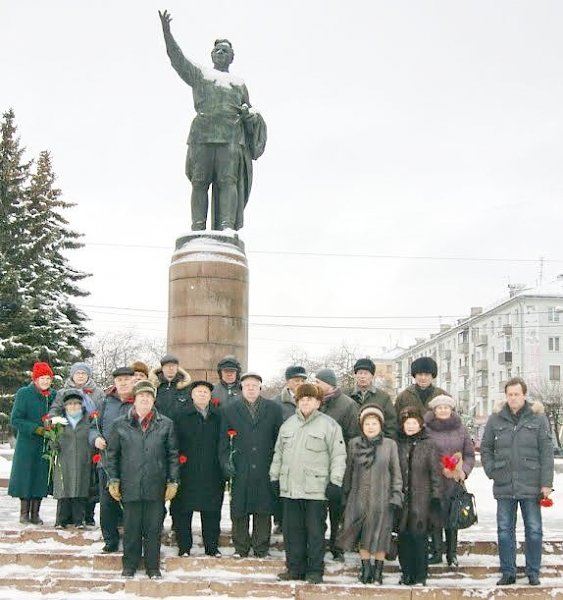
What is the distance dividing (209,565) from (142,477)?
3.18 feet

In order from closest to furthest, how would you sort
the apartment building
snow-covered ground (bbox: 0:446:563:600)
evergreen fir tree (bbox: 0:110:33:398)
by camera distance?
snow-covered ground (bbox: 0:446:563:600) → evergreen fir tree (bbox: 0:110:33:398) → the apartment building

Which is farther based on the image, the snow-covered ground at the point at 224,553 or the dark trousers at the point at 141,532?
the dark trousers at the point at 141,532

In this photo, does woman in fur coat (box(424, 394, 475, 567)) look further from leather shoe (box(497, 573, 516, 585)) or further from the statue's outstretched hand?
the statue's outstretched hand

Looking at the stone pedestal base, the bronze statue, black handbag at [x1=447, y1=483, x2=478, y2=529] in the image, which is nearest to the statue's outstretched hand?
the bronze statue

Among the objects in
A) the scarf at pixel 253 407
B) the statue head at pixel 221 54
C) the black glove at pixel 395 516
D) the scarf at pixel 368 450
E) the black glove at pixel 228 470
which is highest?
the statue head at pixel 221 54

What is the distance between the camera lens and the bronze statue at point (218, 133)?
40.2 ft

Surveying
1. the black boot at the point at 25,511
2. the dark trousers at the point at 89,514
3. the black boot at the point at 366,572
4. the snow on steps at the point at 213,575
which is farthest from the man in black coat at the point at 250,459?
the black boot at the point at 25,511

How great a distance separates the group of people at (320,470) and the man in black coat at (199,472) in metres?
0.01

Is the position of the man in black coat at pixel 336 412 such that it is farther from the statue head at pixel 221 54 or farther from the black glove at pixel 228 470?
the statue head at pixel 221 54

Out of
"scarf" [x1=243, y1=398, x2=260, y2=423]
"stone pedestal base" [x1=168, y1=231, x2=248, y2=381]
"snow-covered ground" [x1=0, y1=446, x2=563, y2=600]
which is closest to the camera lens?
"snow-covered ground" [x1=0, y1=446, x2=563, y2=600]

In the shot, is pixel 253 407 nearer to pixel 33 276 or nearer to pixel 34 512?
pixel 34 512

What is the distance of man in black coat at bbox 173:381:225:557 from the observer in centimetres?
664

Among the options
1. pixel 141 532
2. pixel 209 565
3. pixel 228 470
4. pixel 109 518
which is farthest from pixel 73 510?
pixel 228 470

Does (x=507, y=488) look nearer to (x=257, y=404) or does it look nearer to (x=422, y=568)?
(x=422, y=568)
